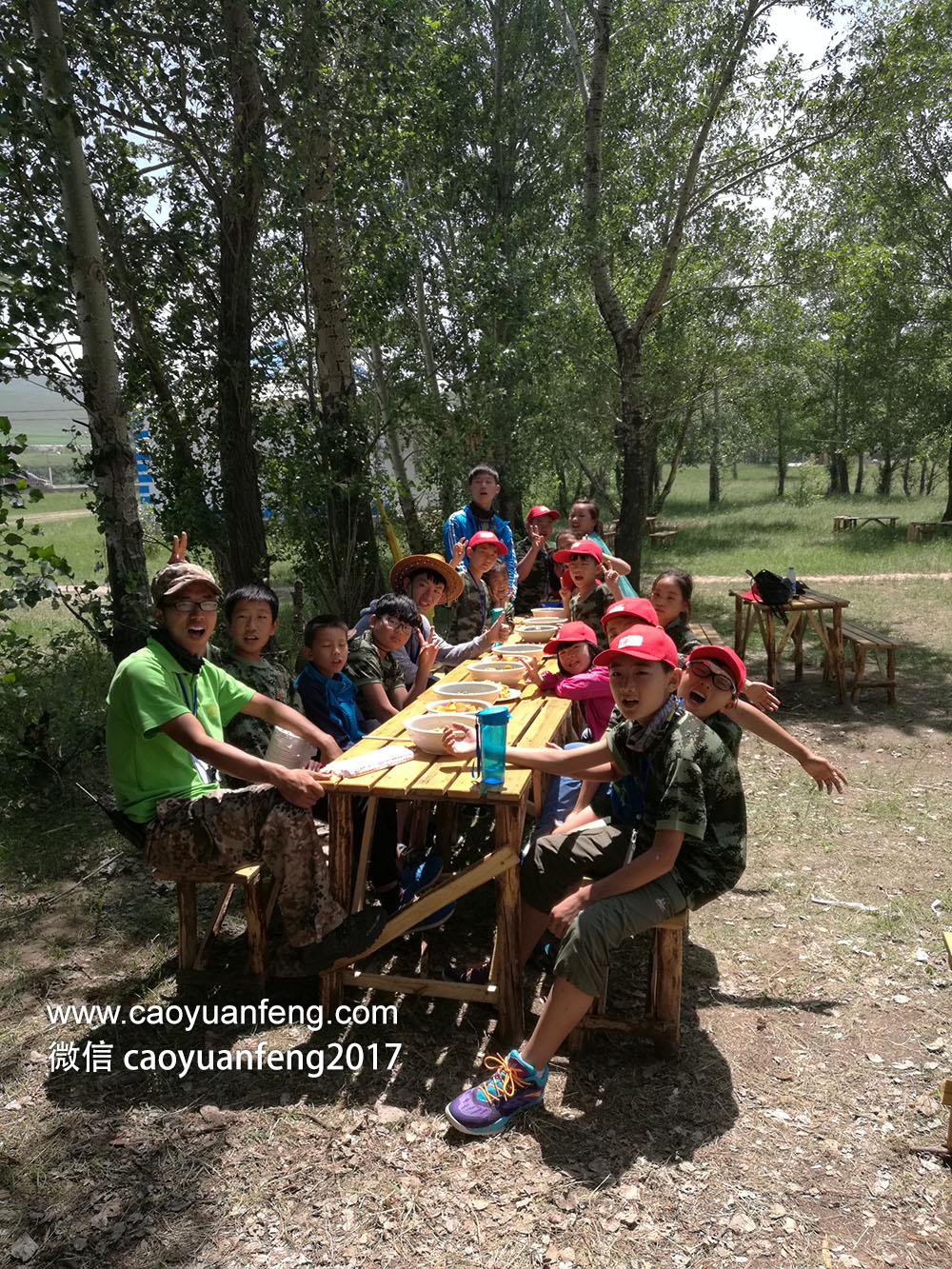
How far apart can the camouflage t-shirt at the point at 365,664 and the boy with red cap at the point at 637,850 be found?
1305mm

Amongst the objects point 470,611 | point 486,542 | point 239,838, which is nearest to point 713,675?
point 239,838

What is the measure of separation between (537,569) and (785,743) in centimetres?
498

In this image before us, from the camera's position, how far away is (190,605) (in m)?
3.22

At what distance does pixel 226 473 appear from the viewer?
7.34 meters

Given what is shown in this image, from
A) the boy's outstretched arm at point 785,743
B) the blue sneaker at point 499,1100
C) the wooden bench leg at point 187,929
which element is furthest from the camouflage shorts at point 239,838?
the boy's outstretched arm at point 785,743

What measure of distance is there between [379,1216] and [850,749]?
525 centimetres

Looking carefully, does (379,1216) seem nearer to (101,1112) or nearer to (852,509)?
(101,1112)

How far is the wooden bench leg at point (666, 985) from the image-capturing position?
2.98m

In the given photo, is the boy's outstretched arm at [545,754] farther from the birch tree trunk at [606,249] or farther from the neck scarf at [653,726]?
the birch tree trunk at [606,249]

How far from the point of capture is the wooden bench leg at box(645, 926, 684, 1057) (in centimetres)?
298

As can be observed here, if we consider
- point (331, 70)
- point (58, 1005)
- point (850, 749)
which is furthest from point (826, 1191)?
point (331, 70)

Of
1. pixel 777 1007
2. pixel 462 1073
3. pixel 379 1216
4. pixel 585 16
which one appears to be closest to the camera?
pixel 379 1216

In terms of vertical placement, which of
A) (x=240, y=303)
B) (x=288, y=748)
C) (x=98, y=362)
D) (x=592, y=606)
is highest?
(x=240, y=303)

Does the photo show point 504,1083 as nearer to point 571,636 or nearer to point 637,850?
point 637,850
